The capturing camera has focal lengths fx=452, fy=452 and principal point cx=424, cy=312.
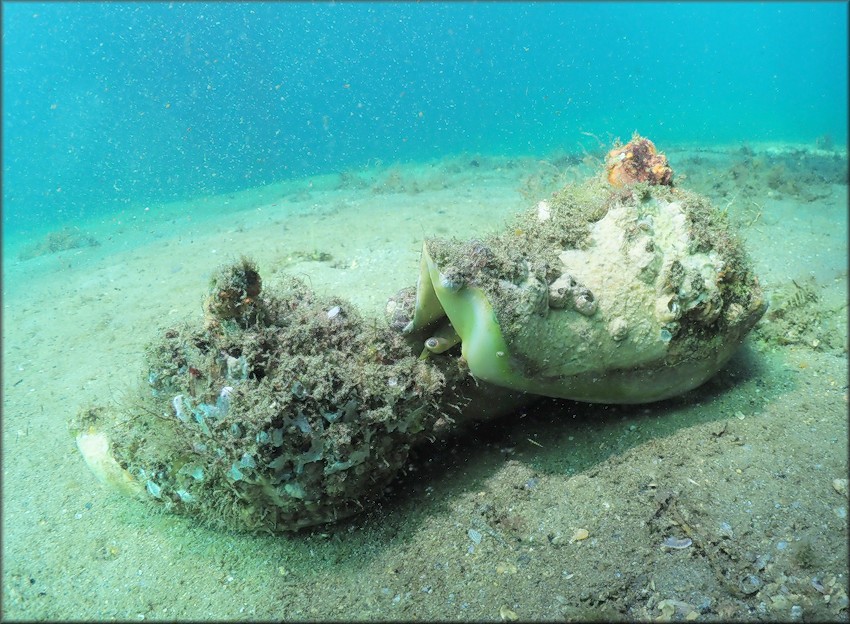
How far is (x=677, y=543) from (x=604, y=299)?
160 cm

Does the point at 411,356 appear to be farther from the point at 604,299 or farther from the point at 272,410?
the point at 604,299

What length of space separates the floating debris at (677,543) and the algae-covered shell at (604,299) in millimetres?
1033

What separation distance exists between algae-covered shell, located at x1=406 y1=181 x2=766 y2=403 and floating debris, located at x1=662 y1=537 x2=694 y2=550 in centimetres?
103

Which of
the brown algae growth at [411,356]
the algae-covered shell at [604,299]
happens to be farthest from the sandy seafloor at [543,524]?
the algae-covered shell at [604,299]

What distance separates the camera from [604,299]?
3.23 meters

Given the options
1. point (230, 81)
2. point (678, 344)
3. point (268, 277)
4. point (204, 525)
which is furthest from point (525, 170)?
point (230, 81)

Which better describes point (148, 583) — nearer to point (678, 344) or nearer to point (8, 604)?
point (8, 604)

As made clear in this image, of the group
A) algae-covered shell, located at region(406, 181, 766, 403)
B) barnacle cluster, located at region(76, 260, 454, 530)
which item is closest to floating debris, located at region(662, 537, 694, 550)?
algae-covered shell, located at region(406, 181, 766, 403)

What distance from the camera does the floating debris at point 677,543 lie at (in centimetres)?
275

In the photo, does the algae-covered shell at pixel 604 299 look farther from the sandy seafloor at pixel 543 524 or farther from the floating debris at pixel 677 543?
the floating debris at pixel 677 543

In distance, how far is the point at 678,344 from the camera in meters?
3.38

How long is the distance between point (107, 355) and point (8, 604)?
3.89m

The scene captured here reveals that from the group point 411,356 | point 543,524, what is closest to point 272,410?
point 411,356

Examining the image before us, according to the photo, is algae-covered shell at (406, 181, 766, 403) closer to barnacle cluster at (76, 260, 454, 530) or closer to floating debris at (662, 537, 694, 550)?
barnacle cluster at (76, 260, 454, 530)
